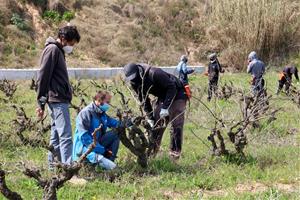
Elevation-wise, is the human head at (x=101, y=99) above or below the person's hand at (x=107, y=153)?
above

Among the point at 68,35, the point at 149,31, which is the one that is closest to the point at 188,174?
the point at 68,35

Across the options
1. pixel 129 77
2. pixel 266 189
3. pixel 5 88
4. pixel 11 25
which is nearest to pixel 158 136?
pixel 129 77

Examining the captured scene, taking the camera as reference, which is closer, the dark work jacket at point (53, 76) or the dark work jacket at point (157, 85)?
the dark work jacket at point (53, 76)

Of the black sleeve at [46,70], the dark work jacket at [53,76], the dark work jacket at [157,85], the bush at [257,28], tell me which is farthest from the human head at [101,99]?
the bush at [257,28]

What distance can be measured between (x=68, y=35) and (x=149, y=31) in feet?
70.9

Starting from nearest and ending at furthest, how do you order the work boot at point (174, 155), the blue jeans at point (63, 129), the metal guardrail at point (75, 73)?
the blue jeans at point (63, 129)
the work boot at point (174, 155)
the metal guardrail at point (75, 73)

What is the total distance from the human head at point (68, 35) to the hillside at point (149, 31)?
15573 mm

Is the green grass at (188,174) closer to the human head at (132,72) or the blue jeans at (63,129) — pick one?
the blue jeans at (63,129)

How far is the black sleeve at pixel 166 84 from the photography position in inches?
241

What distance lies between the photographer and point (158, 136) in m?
6.58

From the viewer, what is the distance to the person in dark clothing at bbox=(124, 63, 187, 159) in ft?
19.9

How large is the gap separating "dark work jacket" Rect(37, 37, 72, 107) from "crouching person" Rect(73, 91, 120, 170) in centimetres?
31

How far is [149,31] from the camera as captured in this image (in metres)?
26.8

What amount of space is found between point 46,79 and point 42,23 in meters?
18.9
